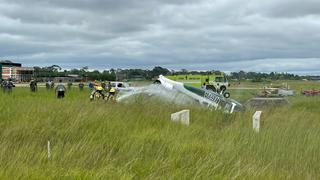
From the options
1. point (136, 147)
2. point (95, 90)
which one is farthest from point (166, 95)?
point (136, 147)

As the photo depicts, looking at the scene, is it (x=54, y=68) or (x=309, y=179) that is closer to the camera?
(x=309, y=179)

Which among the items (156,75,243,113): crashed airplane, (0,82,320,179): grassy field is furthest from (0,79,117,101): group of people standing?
(0,82,320,179): grassy field

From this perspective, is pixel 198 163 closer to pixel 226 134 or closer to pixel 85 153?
pixel 85 153

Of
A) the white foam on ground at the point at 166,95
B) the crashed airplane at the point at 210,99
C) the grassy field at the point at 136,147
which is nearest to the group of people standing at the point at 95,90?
the white foam on ground at the point at 166,95

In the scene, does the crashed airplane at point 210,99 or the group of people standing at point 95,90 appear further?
the group of people standing at point 95,90

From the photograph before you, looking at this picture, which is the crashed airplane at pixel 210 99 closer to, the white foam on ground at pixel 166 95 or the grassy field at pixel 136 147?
the white foam on ground at pixel 166 95

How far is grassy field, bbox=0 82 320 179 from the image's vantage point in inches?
212

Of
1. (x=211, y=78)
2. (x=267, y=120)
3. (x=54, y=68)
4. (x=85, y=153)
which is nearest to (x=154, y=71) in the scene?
(x=211, y=78)

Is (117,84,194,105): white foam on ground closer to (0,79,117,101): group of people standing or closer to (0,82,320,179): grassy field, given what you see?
(0,79,117,101): group of people standing

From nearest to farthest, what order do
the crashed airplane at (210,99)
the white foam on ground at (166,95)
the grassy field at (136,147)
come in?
the grassy field at (136,147), the crashed airplane at (210,99), the white foam on ground at (166,95)

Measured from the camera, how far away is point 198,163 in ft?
19.8

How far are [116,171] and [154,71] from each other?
85.5 meters

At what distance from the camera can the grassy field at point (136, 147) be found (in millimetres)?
5375

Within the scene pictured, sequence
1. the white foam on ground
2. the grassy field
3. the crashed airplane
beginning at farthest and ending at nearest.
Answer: the white foam on ground
the crashed airplane
the grassy field
